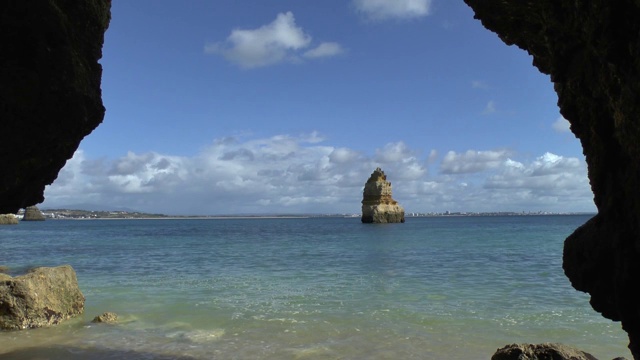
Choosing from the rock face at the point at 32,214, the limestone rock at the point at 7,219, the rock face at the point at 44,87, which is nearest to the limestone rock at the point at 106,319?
the rock face at the point at 44,87

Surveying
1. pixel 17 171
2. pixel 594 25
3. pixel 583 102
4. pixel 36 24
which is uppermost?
pixel 36 24

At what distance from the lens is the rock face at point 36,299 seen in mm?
10875

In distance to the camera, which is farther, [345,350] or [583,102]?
[345,350]

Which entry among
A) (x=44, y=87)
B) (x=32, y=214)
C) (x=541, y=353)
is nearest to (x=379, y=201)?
(x=541, y=353)

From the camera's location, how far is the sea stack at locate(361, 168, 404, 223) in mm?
101062

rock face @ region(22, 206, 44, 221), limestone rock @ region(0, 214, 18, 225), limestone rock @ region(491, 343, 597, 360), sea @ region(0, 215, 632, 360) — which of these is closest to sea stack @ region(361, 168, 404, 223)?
sea @ region(0, 215, 632, 360)

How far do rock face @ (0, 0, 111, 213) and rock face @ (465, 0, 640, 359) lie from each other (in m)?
5.69

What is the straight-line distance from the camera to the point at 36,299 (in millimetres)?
11312

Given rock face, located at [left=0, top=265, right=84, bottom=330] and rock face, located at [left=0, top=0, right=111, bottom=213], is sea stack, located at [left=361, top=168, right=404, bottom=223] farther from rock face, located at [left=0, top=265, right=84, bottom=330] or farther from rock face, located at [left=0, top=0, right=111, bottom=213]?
rock face, located at [left=0, top=0, right=111, bottom=213]

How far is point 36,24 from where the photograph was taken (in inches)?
238

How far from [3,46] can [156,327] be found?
802 centimetres

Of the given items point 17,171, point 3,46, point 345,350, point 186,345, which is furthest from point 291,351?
point 3,46

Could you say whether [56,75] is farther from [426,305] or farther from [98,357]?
[426,305]

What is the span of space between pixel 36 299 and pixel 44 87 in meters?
7.21
